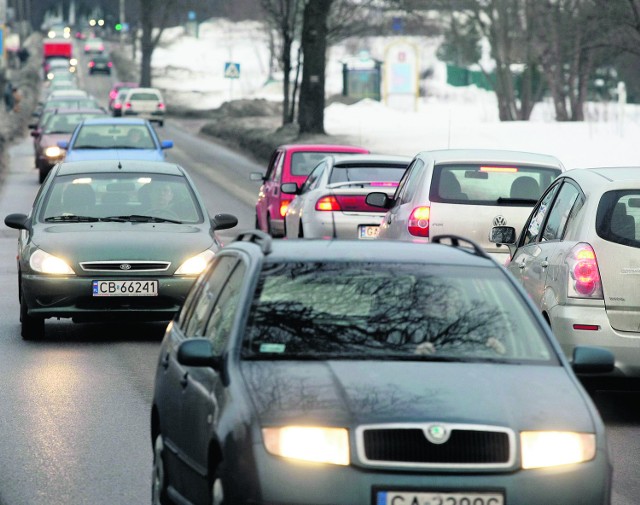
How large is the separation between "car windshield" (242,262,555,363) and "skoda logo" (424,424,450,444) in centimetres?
66

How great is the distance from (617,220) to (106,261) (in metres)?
4.95

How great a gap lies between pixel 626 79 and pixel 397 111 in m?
22.1

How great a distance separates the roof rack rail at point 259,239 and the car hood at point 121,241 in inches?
252

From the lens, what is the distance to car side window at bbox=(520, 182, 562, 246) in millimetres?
11289

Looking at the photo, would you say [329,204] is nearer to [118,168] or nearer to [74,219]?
[118,168]

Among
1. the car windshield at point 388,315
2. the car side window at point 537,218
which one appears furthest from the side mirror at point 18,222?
the car windshield at point 388,315

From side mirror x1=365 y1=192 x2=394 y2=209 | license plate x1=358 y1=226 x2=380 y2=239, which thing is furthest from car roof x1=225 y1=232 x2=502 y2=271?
license plate x1=358 y1=226 x2=380 y2=239

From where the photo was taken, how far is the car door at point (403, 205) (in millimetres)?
14586

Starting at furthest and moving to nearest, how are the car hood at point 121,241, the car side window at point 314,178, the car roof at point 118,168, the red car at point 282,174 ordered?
the red car at point 282,174, the car side window at point 314,178, the car roof at point 118,168, the car hood at point 121,241

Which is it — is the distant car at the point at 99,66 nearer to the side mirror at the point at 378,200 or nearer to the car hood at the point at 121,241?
the side mirror at the point at 378,200

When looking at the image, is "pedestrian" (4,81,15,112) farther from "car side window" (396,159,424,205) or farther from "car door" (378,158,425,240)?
"car side window" (396,159,424,205)

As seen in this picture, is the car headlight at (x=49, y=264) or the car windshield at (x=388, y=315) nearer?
the car windshield at (x=388, y=315)

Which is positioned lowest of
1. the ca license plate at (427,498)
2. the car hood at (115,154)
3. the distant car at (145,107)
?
the distant car at (145,107)

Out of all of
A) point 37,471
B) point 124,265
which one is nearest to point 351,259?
point 37,471
